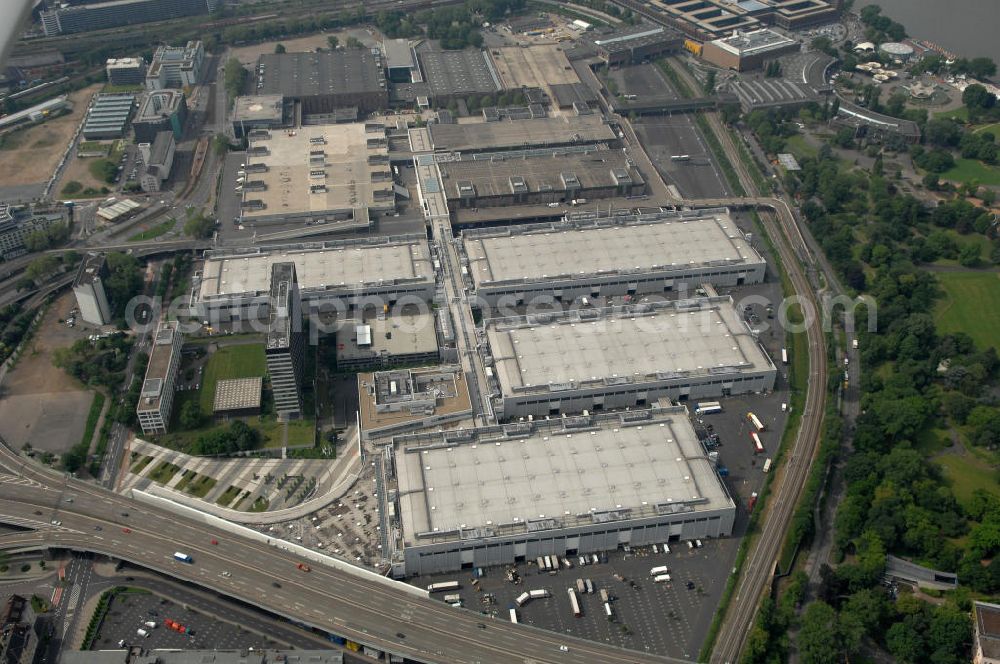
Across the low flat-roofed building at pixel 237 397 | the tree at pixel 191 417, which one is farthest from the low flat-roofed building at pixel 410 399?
the tree at pixel 191 417

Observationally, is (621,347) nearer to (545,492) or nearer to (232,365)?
(545,492)

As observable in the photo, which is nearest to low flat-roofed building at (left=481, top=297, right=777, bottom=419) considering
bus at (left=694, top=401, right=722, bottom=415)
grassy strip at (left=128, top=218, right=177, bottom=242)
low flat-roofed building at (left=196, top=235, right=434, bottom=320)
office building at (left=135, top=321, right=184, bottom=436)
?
bus at (left=694, top=401, right=722, bottom=415)

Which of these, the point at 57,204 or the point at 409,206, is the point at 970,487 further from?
the point at 57,204

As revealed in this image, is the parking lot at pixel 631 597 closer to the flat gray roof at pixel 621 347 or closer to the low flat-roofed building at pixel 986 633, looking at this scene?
the low flat-roofed building at pixel 986 633

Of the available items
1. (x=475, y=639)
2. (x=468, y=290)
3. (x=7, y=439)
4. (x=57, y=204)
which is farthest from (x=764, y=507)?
(x=57, y=204)

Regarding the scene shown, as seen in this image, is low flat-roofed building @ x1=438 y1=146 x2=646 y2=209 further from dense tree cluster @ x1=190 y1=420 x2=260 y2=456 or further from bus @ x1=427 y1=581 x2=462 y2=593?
bus @ x1=427 y1=581 x2=462 y2=593
